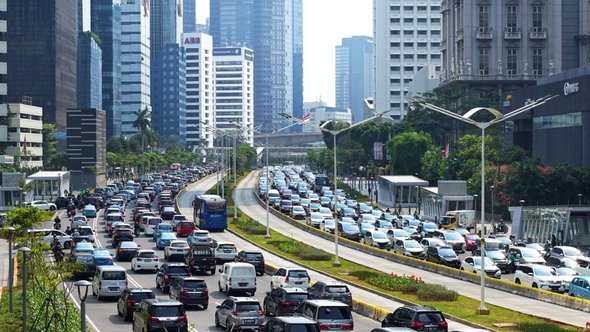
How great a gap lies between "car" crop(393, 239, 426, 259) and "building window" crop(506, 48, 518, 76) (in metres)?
96.2

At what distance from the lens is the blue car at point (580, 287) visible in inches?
1809

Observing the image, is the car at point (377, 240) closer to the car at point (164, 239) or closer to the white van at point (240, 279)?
the car at point (164, 239)

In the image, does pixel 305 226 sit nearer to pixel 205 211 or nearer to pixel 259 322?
pixel 205 211

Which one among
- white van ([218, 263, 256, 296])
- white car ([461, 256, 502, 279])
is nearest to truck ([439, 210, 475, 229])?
white car ([461, 256, 502, 279])

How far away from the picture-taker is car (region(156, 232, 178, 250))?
71250 mm

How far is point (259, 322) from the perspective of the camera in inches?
1405

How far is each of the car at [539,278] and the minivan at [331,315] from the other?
18911mm

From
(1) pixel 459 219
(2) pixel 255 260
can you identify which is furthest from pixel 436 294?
(1) pixel 459 219

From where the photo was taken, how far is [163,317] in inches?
1351

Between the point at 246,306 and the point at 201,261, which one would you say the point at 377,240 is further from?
the point at 246,306

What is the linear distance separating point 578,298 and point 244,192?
101801 mm

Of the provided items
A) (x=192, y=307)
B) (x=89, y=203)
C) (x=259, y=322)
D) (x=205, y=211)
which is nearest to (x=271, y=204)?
(x=89, y=203)

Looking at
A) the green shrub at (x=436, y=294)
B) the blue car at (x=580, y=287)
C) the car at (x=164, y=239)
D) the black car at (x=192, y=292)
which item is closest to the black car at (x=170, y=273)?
the black car at (x=192, y=292)

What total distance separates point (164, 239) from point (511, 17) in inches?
3984
